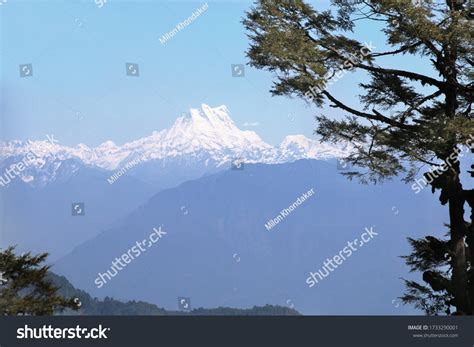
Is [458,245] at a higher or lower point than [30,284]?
lower

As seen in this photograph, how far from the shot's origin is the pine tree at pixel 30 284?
9666mm

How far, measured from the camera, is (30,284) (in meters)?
10.2

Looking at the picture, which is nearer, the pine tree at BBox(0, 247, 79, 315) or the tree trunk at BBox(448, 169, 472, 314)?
the tree trunk at BBox(448, 169, 472, 314)

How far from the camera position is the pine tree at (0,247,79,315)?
967 centimetres

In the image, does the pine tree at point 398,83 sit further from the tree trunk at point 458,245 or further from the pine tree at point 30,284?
the pine tree at point 30,284

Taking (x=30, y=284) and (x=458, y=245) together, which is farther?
(x=30, y=284)

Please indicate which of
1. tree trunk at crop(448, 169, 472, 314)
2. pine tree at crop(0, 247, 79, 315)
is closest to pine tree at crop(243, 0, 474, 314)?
tree trunk at crop(448, 169, 472, 314)

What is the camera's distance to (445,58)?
28.3 feet

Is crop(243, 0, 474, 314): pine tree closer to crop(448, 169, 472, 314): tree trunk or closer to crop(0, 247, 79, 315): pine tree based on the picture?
crop(448, 169, 472, 314): tree trunk

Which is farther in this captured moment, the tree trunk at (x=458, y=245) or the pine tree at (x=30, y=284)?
the pine tree at (x=30, y=284)

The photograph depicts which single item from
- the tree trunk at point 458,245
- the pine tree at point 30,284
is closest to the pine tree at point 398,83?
the tree trunk at point 458,245
